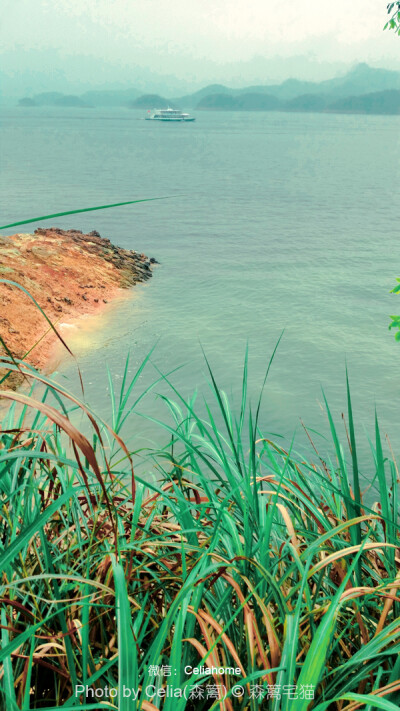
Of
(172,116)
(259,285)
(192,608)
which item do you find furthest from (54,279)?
(172,116)

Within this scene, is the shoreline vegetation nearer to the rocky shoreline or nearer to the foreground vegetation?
the foreground vegetation

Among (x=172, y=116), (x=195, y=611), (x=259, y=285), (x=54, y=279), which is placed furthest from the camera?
(x=172, y=116)

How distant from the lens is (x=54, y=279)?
1193cm

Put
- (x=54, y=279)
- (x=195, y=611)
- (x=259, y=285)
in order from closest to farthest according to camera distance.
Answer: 1. (x=195, y=611)
2. (x=54, y=279)
3. (x=259, y=285)

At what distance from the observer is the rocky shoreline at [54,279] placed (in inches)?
375

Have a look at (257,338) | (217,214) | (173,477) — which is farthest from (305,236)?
(173,477)

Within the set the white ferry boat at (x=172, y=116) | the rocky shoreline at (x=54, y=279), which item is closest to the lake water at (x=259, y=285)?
the rocky shoreline at (x=54, y=279)

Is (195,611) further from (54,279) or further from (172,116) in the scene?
(172,116)

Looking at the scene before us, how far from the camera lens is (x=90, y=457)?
40.8 inches

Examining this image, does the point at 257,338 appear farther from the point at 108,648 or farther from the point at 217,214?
the point at 217,214

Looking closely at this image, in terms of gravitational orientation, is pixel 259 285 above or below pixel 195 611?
below

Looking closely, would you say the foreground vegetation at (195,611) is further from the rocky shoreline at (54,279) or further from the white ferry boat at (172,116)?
the white ferry boat at (172,116)

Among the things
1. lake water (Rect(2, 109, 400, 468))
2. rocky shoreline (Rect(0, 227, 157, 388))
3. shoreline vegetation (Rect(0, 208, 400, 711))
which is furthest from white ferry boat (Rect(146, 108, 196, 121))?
shoreline vegetation (Rect(0, 208, 400, 711))

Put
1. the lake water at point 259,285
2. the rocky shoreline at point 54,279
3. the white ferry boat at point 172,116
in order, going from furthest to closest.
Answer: the white ferry boat at point 172,116 → the rocky shoreline at point 54,279 → the lake water at point 259,285
